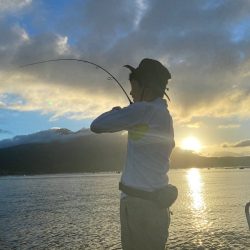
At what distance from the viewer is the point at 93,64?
7.28m

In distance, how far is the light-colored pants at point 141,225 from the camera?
14.4 ft

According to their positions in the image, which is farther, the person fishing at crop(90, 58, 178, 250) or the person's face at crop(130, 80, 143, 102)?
the person's face at crop(130, 80, 143, 102)

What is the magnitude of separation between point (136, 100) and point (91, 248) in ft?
69.2

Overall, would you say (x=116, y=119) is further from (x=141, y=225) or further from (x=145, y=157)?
(x=141, y=225)

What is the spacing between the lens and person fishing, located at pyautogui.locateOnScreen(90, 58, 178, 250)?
439cm

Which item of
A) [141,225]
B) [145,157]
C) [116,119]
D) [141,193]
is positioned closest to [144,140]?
[145,157]

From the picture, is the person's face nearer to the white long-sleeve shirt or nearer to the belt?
the white long-sleeve shirt

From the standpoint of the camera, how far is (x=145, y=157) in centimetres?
454

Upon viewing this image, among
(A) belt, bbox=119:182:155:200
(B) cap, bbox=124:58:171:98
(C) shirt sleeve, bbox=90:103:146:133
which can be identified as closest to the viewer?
(C) shirt sleeve, bbox=90:103:146:133

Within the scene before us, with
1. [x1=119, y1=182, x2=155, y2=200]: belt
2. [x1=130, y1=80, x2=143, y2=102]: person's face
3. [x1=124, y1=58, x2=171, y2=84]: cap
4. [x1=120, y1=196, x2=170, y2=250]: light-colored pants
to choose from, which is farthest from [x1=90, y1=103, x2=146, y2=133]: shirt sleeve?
[x1=120, y1=196, x2=170, y2=250]: light-colored pants

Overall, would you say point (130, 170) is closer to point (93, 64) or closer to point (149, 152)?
point (149, 152)

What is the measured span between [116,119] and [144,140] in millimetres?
411

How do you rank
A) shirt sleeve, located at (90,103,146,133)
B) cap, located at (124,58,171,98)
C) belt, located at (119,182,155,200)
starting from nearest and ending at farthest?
shirt sleeve, located at (90,103,146,133), belt, located at (119,182,155,200), cap, located at (124,58,171,98)

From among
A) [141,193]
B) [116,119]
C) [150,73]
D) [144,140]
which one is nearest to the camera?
[116,119]
